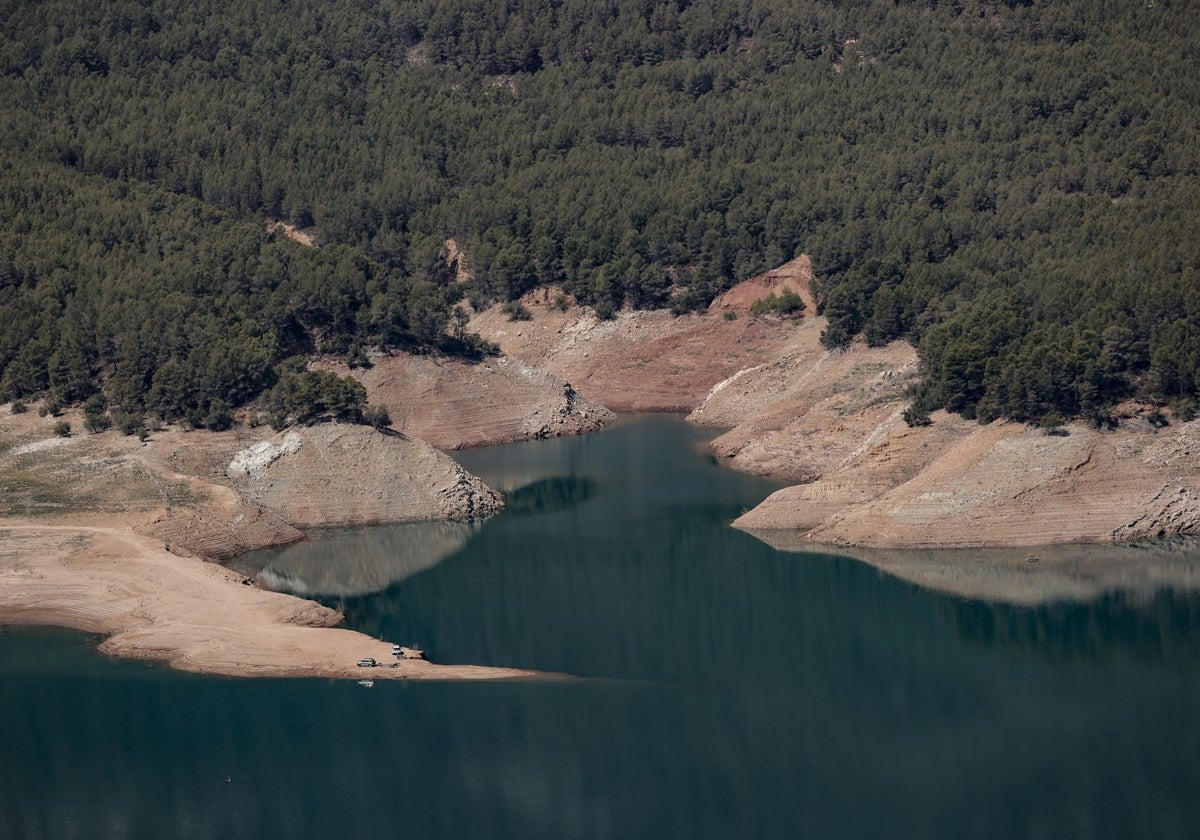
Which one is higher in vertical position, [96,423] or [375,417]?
[96,423]

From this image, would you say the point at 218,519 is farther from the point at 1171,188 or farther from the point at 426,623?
the point at 1171,188

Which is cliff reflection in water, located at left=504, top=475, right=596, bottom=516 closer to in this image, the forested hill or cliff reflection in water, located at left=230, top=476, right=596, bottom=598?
cliff reflection in water, located at left=230, top=476, right=596, bottom=598

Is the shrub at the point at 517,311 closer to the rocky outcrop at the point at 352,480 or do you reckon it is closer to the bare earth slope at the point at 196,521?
the bare earth slope at the point at 196,521

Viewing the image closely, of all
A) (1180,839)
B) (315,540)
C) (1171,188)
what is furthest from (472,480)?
(1171,188)

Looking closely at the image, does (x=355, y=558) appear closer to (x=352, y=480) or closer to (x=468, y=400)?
(x=352, y=480)

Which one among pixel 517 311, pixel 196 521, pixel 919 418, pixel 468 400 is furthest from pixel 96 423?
pixel 517 311

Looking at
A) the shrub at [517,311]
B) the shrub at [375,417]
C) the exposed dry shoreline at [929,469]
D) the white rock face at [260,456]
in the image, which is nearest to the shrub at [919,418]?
the exposed dry shoreline at [929,469]

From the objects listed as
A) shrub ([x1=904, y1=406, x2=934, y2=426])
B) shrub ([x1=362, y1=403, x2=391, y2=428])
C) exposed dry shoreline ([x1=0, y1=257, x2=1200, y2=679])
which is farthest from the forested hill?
shrub ([x1=362, y1=403, x2=391, y2=428])
